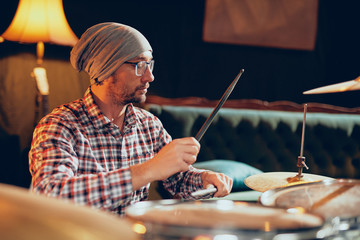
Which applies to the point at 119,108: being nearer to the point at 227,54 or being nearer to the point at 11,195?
the point at 11,195

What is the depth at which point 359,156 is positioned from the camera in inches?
118

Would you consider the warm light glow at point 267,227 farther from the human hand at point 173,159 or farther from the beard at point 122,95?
the beard at point 122,95

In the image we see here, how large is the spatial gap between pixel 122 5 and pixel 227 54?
990mm

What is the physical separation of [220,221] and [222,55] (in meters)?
3.29

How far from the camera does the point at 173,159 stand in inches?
41.4

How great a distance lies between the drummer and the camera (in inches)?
43.3

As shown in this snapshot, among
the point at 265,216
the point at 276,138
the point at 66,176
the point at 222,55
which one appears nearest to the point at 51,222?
the point at 265,216

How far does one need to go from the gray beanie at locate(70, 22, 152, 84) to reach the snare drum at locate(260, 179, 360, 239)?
88cm

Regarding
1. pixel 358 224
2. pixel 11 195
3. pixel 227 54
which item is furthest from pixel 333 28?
pixel 11 195

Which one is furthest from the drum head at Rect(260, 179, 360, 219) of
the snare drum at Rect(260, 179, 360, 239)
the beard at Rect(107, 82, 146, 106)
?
the beard at Rect(107, 82, 146, 106)

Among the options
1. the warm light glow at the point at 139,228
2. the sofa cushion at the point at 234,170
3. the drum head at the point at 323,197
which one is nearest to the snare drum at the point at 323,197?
the drum head at the point at 323,197

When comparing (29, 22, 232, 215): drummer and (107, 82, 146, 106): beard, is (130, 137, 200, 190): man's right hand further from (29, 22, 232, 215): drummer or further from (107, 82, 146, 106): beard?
(107, 82, 146, 106): beard

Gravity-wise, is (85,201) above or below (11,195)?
below

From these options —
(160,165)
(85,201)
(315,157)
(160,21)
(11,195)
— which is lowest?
(315,157)
